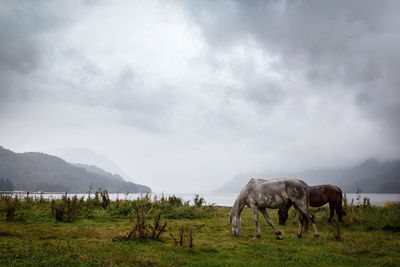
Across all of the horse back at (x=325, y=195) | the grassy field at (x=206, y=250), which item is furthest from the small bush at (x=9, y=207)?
the horse back at (x=325, y=195)

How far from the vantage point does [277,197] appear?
10672 millimetres

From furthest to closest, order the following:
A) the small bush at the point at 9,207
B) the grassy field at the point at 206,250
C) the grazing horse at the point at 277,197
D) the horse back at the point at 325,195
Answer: the horse back at the point at 325,195 < the small bush at the point at 9,207 < the grazing horse at the point at 277,197 < the grassy field at the point at 206,250

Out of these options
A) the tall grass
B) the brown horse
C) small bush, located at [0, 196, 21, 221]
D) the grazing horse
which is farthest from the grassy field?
small bush, located at [0, 196, 21, 221]

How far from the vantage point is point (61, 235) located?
991 centimetres

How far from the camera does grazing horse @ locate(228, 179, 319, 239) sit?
34.4 ft

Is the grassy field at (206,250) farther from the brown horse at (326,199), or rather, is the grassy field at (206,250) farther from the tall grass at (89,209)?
the tall grass at (89,209)

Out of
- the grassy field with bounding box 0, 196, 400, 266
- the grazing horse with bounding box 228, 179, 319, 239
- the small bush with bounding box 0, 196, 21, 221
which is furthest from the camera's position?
the small bush with bounding box 0, 196, 21, 221

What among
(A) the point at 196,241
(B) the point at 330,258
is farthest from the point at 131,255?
(B) the point at 330,258

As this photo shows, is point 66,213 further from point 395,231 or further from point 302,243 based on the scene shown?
point 395,231

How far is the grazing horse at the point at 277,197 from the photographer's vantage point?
10.5 metres

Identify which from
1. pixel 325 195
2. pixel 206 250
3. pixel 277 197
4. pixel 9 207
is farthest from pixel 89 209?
pixel 325 195

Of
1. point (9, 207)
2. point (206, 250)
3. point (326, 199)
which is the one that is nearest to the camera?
point (206, 250)

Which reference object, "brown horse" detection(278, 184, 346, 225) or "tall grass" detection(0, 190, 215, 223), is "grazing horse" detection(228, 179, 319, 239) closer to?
"brown horse" detection(278, 184, 346, 225)

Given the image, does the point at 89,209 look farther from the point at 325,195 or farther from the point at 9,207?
the point at 325,195
